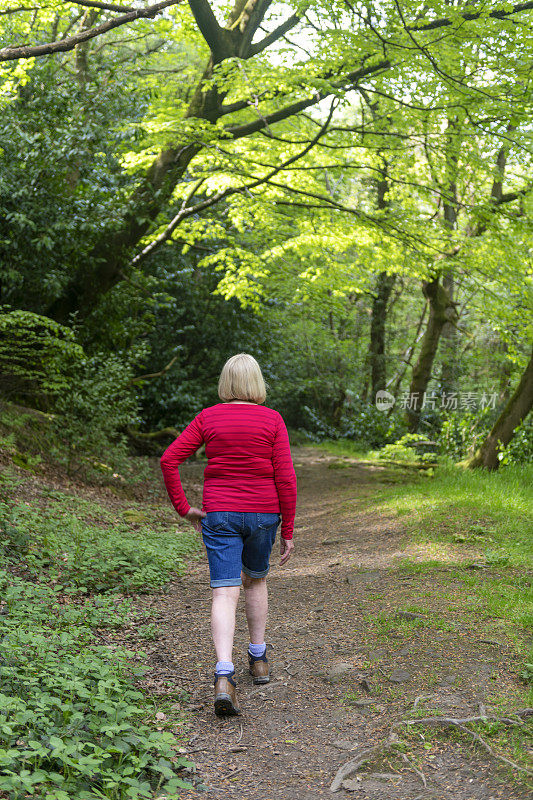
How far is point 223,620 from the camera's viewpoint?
3.49m

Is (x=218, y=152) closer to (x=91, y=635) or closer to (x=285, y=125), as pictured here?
(x=285, y=125)

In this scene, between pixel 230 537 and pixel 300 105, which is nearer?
pixel 230 537

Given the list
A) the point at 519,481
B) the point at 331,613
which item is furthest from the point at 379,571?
the point at 519,481

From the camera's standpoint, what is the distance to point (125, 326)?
39.8ft

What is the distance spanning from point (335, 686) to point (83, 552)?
8.73 ft

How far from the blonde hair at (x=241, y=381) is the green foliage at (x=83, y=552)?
2.00 metres

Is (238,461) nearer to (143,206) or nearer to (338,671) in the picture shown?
(338,671)

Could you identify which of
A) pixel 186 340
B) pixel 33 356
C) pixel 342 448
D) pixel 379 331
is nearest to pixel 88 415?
pixel 33 356

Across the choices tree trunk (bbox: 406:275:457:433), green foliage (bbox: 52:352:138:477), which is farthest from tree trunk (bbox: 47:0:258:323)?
tree trunk (bbox: 406:275:457:433)

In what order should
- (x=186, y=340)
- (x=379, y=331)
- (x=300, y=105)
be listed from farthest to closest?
1. (x=379, y=331)
2. (x=186, y=340)
3. (x=300, y=105)

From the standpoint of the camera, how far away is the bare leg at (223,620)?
3.42m

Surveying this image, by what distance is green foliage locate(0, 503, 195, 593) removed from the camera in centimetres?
519

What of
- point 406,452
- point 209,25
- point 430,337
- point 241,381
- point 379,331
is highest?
point 209,25

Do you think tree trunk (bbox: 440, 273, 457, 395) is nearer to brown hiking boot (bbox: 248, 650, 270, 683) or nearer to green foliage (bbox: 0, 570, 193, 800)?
brown hiking boot (bbox: 248, 650, 270, 683)
